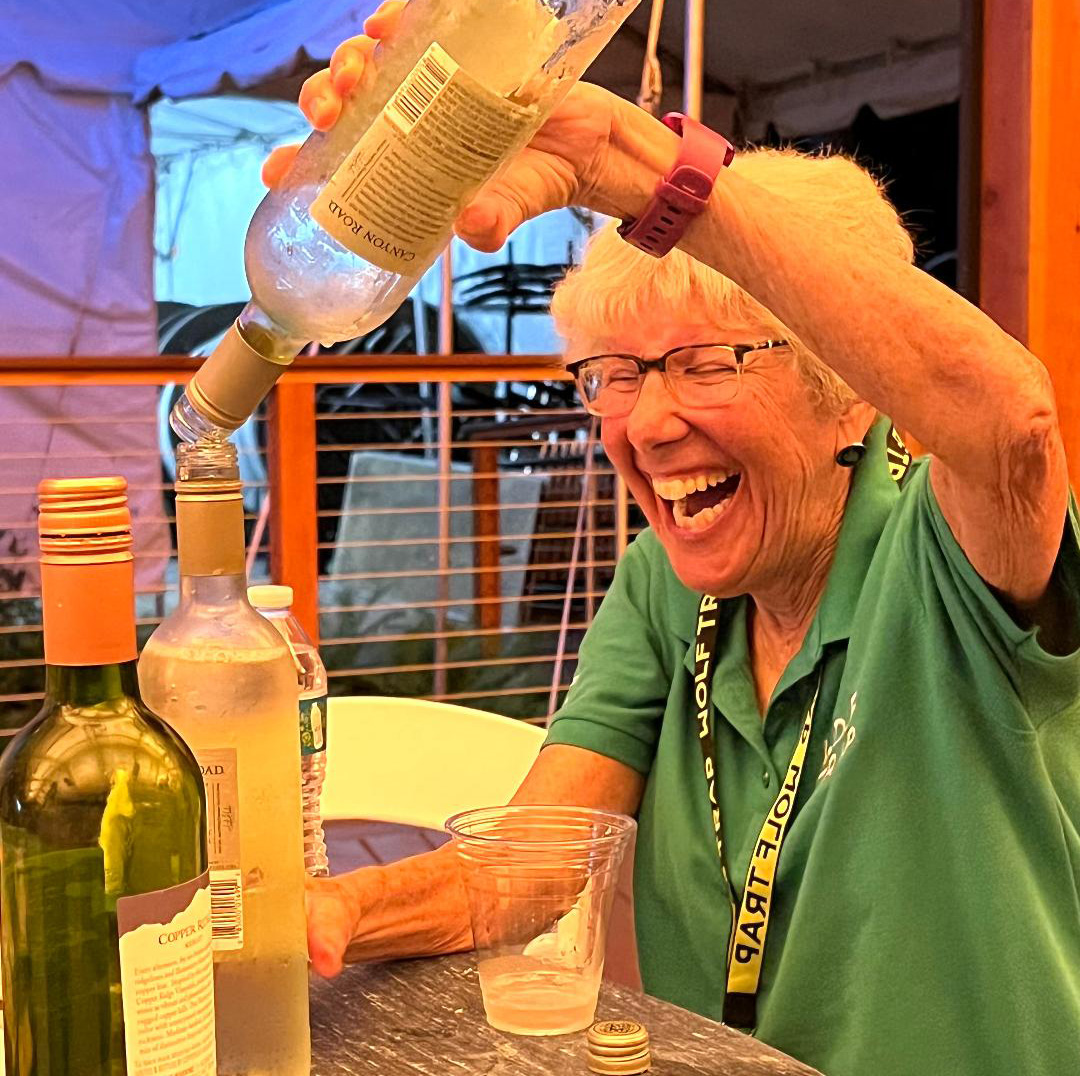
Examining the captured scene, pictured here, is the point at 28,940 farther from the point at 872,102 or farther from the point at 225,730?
the point at 872,102

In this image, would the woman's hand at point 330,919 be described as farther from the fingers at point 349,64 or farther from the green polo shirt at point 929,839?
the fingers at point 349,64

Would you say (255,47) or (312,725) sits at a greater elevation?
(255,47)

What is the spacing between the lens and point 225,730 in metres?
0.73

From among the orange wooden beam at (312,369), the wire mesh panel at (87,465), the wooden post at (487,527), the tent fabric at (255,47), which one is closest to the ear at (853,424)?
the orange wooden beam at (312,369)

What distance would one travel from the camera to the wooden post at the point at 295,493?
100 inches

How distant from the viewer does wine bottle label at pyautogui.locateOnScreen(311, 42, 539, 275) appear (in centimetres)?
71

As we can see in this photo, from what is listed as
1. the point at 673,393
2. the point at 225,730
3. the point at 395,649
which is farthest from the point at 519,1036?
the point at 395,649

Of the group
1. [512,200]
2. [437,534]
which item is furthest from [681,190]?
[437,534]

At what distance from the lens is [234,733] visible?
2.40 ft

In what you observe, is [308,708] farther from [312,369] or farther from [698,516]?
[312,369]

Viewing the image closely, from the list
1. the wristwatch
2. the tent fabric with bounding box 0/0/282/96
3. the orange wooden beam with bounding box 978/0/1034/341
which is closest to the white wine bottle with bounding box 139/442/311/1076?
the wristwatch

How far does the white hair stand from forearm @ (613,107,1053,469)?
305 mm

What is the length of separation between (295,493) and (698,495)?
1340mm

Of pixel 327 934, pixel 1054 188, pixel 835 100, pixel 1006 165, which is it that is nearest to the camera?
pixel 327 934
